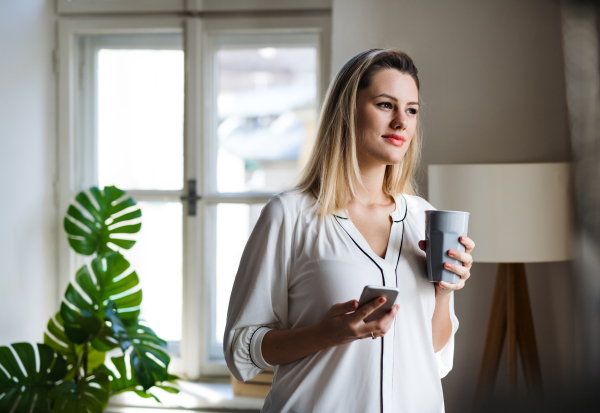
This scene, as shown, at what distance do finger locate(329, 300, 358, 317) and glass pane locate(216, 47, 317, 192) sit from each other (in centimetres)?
160

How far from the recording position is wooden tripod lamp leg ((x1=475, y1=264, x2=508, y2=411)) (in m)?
1.81

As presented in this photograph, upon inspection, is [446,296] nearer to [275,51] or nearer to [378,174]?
[378,174]

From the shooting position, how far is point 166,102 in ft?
8.36

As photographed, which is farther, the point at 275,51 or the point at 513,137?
the point at 275,51

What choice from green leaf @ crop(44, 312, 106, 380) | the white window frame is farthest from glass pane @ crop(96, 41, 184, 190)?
green leaf @ crop(44, 312, 106, 380)

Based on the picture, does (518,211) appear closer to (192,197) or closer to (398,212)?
(398,212)

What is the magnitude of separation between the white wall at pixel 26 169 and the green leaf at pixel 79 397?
0.52m

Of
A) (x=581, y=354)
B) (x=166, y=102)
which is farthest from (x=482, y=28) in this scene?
(x=166, y=102)

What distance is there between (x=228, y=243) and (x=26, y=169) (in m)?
1.02

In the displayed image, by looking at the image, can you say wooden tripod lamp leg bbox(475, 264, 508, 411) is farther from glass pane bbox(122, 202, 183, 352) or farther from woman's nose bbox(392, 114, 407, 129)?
glass pane bbox(122, 202, 183, 352)

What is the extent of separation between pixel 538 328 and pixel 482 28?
4.07 ft

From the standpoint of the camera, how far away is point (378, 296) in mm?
816

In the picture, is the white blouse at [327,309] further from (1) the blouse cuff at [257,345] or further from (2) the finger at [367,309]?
(2) the finger at [367,309]

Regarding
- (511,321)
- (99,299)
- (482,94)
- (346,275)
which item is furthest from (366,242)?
(99,299)
